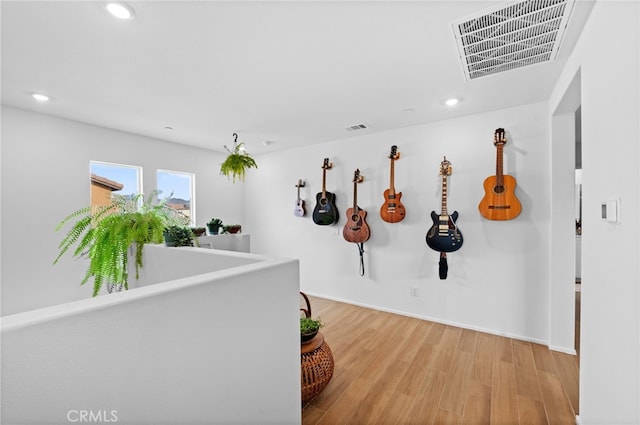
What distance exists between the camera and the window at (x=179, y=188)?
156 inches

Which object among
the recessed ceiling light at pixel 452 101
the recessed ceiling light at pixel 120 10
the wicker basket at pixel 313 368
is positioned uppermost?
the recessed ceiling light at pixel 120 10

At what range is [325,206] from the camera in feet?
12.7

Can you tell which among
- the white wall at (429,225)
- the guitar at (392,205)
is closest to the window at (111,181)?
the white wall at (429,225)

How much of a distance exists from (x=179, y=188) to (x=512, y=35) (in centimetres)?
429

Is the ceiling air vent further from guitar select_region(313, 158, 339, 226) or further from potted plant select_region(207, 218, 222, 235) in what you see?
potted plant select_region(207, 218, 222, 235)

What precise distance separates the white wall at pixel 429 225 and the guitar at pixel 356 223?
113 millimetres

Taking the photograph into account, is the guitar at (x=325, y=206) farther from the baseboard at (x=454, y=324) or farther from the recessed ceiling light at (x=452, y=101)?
the recessed ceiling light at (x=452, y=101)

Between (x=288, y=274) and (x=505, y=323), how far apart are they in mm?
2662

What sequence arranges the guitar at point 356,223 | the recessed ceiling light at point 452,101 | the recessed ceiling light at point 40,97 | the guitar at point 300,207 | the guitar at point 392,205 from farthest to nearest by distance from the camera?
the guitar at point 300,207 < the guitar at point 356,223 < the guitar at point 392,205 < the recessed ceiling light at point 452,101 < the recessed ceiling light at point 40,97

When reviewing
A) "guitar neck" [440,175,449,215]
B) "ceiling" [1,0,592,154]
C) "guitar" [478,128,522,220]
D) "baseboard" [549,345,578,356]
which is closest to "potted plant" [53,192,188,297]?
"ceiling" [1,0,592,154]

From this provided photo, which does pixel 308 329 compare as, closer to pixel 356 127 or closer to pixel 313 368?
pixel 313 368

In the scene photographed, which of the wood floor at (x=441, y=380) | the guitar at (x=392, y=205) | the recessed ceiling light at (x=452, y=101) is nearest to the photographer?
the wood floor at (x=441, y=380)

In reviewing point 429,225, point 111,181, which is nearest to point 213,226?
point 111,181

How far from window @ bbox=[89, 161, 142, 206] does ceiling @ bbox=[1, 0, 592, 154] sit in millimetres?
553
